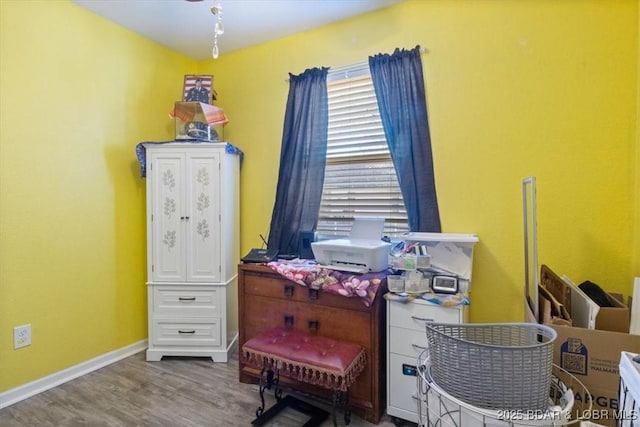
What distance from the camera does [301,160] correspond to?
255cm

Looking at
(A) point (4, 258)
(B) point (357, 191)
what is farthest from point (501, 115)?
(A) point (4, 258)

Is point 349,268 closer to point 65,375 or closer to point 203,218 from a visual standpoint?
point 203,218

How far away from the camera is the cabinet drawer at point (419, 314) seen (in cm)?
166

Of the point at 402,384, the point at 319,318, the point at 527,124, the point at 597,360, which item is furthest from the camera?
the point at 319,318

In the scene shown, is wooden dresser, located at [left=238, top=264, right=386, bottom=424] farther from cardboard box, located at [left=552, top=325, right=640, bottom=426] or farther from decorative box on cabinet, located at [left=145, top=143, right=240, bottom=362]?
cardboard box, located at [left=552, top=325, right=640, bottom=426]

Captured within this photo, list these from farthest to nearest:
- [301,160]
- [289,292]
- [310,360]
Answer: [301,160] < [289,292] < [310,360]

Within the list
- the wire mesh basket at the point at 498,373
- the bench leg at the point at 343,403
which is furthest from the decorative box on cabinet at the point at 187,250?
the wire mesh basket at the point at 498,373

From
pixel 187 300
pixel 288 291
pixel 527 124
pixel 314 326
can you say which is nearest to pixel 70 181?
pixel 187 300

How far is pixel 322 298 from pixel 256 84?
195 centimetres

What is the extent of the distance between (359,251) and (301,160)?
38.3 inches

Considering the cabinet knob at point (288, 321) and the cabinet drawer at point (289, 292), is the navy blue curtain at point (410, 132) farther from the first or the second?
the cabinet knob at point (288, 321)

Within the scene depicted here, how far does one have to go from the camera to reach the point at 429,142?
2133 mm

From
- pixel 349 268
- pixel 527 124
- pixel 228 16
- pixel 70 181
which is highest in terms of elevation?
pixel 228 16

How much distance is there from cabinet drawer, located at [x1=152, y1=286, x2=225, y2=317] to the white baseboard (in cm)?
46
